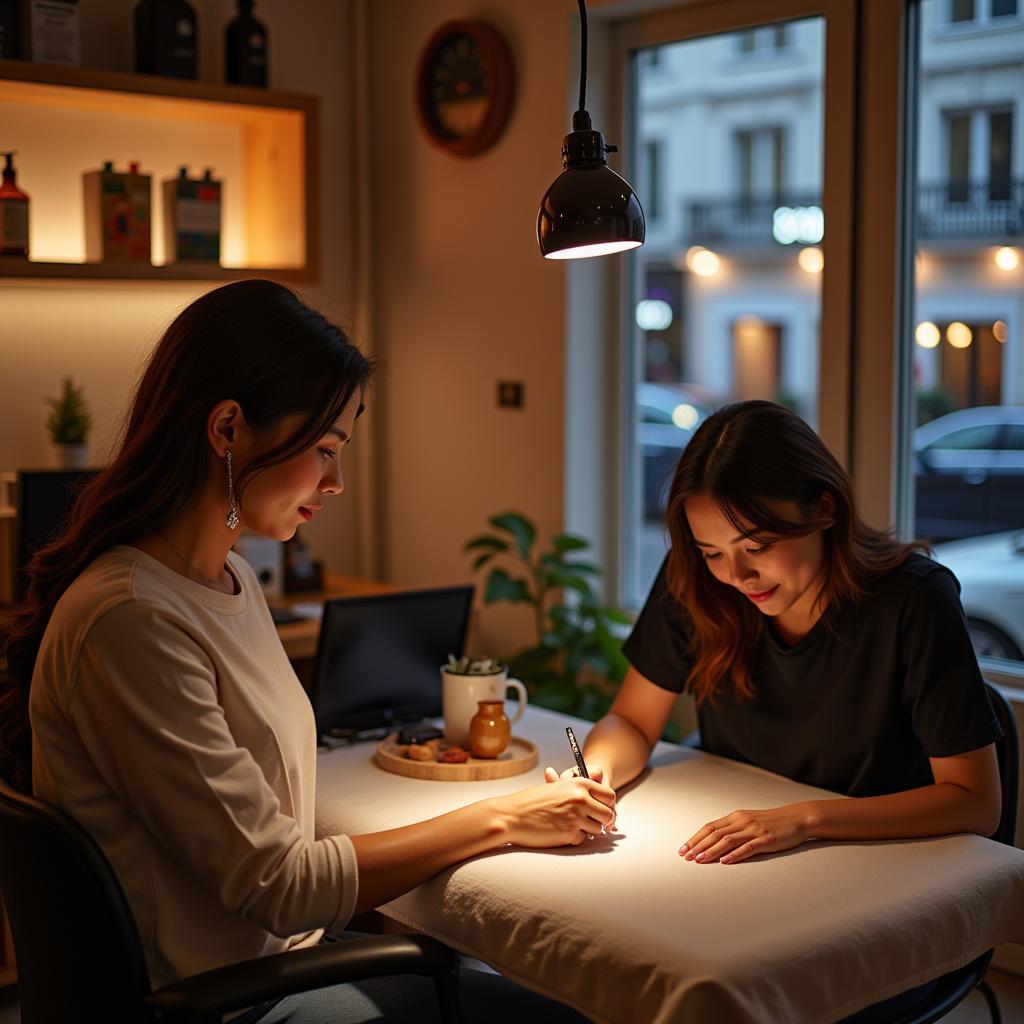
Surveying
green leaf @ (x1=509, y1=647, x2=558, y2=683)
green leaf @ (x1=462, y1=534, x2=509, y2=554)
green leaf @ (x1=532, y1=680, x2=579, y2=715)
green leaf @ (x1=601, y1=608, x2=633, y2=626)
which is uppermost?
green leaf @ (x1=462, y1=534, x2=509, y2=554)

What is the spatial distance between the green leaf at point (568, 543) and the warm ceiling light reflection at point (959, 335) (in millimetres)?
1065

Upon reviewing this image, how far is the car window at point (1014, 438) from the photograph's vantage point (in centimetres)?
291

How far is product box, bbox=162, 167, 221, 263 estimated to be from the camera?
3.60m

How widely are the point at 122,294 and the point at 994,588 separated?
252 cm

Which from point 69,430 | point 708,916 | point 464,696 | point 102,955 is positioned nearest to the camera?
point 102,955

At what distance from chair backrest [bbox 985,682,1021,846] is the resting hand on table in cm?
60

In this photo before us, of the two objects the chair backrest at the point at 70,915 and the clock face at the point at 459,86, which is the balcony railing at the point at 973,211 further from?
the chair backrest at the point at 70,915

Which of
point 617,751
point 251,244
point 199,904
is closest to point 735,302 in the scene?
point 251,244

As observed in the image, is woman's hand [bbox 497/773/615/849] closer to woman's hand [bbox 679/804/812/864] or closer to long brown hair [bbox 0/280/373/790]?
woman's hand [bbox 679/804/812/864]

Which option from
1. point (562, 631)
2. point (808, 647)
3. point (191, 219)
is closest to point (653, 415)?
point (562, 631)

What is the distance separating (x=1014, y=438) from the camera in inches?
115

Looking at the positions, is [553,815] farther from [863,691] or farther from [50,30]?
[50,30]

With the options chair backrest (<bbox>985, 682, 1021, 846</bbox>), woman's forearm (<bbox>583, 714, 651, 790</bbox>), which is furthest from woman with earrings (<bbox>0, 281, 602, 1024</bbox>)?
chair backrest (<bbox>985, 682, 1021, 846</bbox>)

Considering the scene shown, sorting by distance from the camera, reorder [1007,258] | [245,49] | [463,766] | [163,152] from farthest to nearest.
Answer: [163,152], [245,49], [1007,258], [463,766]
